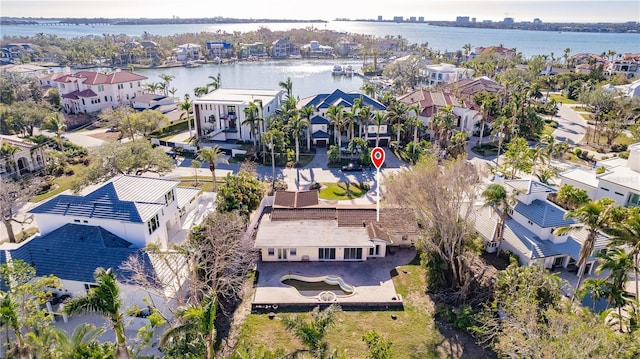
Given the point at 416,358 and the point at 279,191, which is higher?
the point at 279,191

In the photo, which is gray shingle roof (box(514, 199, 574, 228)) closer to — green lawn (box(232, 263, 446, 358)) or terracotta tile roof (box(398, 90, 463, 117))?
green lawn (box(232, 263, 446, 358))

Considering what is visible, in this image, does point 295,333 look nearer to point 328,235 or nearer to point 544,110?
point 328,235

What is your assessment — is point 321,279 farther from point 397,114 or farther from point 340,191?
point 397,114

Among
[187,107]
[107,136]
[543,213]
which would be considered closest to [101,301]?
[543,213]

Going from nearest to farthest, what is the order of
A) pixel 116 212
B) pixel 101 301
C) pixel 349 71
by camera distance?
pixel 101 301 < pixel 116 212 < pixel 349 71

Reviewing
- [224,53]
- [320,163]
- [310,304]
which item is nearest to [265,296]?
[310,304]

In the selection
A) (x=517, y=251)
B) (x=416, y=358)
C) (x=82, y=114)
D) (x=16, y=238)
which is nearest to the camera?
(x=416, y=358)

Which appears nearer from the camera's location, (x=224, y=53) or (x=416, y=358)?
(x=416, y=358)

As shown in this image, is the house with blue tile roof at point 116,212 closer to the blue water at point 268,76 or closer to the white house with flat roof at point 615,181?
the white house with flat roof at point 615,181
